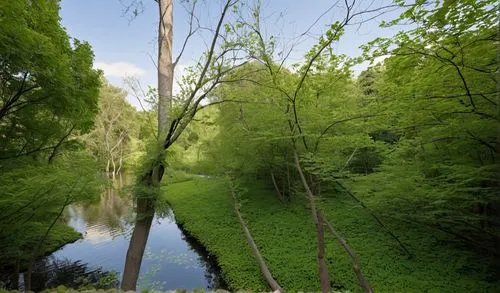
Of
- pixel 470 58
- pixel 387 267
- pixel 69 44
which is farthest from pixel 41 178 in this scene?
pixel 387 267

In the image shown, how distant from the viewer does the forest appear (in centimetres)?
303

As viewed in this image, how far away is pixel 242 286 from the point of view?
5.94 m

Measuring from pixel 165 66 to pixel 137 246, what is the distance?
3210mm

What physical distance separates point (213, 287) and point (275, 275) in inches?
66.7

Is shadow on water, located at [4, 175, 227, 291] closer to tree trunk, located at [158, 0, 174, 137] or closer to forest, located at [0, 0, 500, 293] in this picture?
forest, located at [0, 0, 500, 293]

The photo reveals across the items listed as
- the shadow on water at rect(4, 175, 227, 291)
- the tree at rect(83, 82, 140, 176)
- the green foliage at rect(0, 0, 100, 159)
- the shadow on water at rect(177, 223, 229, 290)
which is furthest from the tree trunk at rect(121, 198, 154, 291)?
the tree at rect(83, 82, 140, 176)

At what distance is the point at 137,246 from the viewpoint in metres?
4.58

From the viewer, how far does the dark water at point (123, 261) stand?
6895mm

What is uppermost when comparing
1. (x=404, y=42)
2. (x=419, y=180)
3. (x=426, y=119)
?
(x=404, y=42)

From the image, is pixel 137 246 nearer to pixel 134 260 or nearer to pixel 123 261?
pixel 134 260

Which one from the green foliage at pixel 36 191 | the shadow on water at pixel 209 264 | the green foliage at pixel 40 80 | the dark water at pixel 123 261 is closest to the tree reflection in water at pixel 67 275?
the dark water at pixel 123 261

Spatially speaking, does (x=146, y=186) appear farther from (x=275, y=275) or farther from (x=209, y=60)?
(x=275, y=275)

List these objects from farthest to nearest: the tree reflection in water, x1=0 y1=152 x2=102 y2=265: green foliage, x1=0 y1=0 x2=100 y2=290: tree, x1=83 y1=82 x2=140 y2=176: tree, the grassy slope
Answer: x1=83 y1=82 x2=140 y2=176: tree < the tree reflection in water < the grassy slope < x1=0 y1=152 x2=102 y2=265: green foliage < x1=0 y1=0 x2=100 y2=290: tree

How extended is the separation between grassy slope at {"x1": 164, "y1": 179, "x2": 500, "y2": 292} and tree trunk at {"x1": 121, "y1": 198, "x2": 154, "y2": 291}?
453 millimetres
